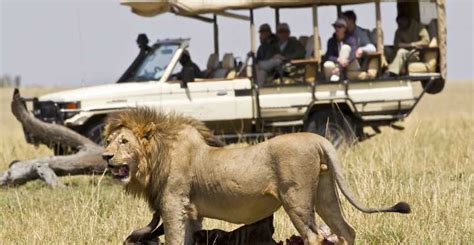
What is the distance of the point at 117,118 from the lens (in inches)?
299

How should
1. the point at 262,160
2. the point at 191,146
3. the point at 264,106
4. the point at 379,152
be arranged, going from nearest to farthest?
the point at 262,160
the point at 191,146
the point at 379,152
the point at 264,106

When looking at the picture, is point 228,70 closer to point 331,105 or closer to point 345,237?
point 331,105

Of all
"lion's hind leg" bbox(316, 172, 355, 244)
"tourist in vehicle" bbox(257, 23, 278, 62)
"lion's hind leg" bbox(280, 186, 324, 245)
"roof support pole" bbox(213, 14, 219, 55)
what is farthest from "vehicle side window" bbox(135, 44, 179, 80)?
"lion's hind leg" bbox(280, 186, 324, 245)

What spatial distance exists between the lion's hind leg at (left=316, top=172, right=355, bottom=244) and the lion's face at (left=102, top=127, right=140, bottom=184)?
125cm

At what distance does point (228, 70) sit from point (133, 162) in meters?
9.21

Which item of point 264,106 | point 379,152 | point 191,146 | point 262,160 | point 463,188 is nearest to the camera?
point 262,160

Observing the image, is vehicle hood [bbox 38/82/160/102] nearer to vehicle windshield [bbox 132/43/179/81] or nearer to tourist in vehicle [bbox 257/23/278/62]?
vehicle windshield [bbox 132/43/179/81]

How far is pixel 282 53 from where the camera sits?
648 inches

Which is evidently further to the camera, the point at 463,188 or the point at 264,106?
the point at 264,106

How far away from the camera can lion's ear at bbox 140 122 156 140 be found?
24.4 feet

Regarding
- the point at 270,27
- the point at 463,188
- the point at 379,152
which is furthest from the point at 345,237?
the point at 270,27

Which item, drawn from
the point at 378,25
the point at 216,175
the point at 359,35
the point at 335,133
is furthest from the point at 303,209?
the point at 359,35

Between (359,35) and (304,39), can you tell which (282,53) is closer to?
(304,39)

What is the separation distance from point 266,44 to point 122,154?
31.1 ft
